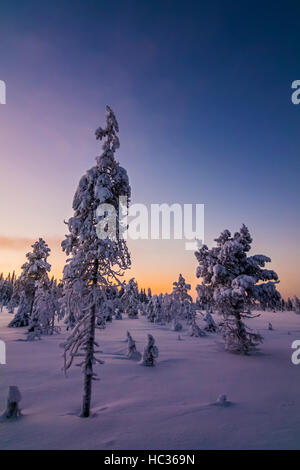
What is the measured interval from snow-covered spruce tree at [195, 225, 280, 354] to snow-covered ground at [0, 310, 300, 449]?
6.07 feet

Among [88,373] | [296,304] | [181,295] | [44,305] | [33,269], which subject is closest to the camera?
[88,373]

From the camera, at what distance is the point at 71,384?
38.4ft

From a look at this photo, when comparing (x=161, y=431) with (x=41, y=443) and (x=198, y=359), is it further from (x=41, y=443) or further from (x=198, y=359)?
(x=198, y=359)

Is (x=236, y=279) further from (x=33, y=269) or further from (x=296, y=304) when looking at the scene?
(x=296, y=304)

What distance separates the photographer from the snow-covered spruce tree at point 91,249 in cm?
838

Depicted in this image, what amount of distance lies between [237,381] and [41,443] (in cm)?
1025

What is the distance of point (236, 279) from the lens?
16703 mm

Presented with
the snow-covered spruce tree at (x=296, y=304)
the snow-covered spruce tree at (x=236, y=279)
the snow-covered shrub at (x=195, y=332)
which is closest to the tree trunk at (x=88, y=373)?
the snow-covered spruce tree at (x=236, y=279)

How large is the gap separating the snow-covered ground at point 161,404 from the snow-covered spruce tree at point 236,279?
185cm

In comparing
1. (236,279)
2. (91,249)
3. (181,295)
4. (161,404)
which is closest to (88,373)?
(161,404)

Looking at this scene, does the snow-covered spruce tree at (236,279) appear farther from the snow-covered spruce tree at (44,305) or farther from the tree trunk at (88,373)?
the snow-covered spruce tree at (44,305)

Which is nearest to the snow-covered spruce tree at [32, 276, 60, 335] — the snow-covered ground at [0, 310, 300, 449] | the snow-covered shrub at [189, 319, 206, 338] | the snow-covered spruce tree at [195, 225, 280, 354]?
the snow-covered ground at [0, 310, 300, 449]

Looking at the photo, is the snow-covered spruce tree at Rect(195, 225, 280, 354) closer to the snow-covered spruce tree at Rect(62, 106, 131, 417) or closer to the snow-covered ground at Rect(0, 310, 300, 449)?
the snow-covered ground at Rect(0, 310, 300, 449)

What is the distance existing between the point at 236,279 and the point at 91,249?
40.4ft
